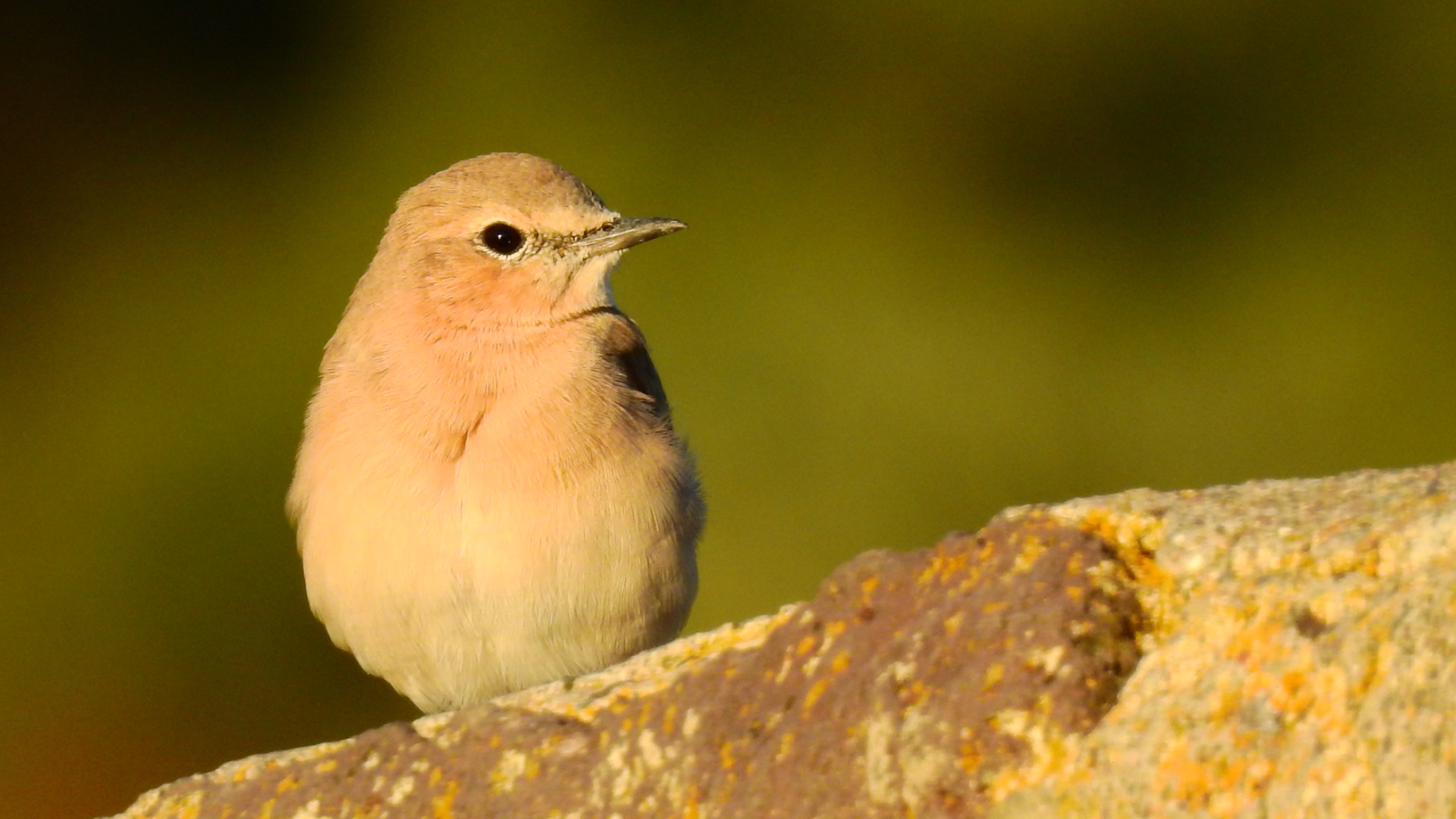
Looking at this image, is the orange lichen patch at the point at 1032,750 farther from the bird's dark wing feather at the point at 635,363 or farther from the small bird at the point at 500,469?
the bird's dark wing feather at the point at 635,363

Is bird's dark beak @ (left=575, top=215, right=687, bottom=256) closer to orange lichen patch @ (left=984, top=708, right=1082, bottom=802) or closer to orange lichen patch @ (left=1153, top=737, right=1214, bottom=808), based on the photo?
orange lichen patch @ (left=984, top=708, right=1082, bottom=802)

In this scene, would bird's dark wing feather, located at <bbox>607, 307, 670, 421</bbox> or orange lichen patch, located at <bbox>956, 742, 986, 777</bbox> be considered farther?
bird's dark wing feather, located at <bbox>607, 307, 670, 421</bbox>

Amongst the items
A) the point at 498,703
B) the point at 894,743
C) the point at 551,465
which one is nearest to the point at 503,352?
the point at 551,465

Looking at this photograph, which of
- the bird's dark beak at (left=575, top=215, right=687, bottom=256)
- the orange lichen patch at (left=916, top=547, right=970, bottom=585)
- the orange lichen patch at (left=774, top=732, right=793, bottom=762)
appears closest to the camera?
the orange lichen patch at (left=774, top=732, right=793, bottom=762)

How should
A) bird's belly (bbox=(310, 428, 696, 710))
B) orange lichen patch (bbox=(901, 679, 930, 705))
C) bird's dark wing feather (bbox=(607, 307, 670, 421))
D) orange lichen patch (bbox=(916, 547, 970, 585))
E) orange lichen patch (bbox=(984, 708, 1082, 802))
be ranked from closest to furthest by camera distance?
orange lichen patch (bbox=(984, 708, 1082, 802))
orange lichen patch (bbox=(901, 679, 930, 705))
orange lichen patch (bbox=(916, 547, 970, 585))
bird's belly (bbox=(310, 428, 696, 710))
bird's dark wing feather (bbox=(607, 307, 670, 421))

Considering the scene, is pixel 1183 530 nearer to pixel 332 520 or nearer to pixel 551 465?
pixel 551 465

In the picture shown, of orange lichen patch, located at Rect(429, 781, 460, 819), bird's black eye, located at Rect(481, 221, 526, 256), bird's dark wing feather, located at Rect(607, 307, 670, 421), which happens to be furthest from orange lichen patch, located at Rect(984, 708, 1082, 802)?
bird's black eye, located at Rect(481, 221, 526, 256)

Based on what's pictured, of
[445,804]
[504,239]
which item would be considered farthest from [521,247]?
[445,804]
